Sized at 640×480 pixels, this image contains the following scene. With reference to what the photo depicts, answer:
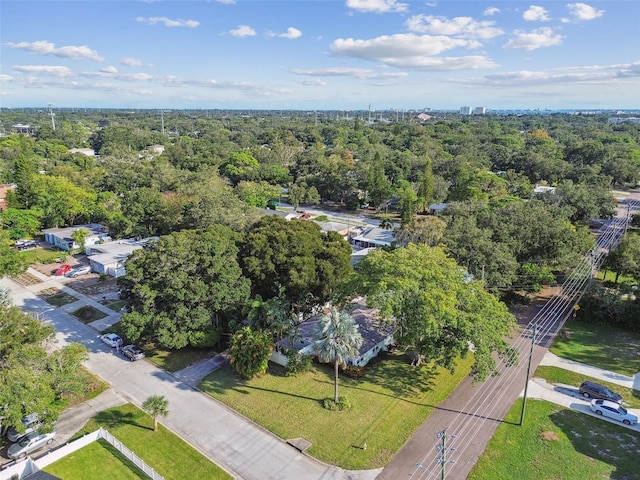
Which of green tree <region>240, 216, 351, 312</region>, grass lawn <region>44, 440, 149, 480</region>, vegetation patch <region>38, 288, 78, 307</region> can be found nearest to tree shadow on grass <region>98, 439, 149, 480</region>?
grass lawn <region>44, 440, 149, 480</region>

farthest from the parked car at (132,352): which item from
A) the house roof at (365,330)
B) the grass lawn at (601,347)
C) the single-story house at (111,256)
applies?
the grass lawn at (601,347)

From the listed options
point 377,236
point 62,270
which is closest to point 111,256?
point 62,270

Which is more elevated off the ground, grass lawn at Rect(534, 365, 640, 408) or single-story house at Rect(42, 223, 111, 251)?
single-story house at Rect(42, 223, 111, 251)

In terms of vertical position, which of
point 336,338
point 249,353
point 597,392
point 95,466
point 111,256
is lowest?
point 95,466

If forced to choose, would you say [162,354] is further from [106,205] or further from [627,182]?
[627,182]

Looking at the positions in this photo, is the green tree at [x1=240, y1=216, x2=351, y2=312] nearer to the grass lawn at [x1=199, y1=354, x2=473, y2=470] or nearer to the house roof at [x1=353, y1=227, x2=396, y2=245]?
the grass lawn at [x1=199, y1=354, x2=473, y2=470]

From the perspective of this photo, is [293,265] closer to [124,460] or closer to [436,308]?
[436,308]
